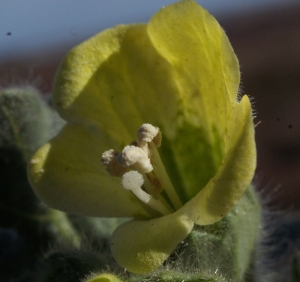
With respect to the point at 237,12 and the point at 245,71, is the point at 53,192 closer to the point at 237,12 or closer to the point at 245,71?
the point at 245,71

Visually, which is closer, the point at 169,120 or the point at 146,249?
the point at 146,249

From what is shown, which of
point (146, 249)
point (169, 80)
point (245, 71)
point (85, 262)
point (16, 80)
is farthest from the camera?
point (245, 71)

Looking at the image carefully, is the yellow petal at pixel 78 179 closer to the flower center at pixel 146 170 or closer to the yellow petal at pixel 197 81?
the flower center at pixel 146 170

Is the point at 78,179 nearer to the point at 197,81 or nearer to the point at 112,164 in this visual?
the point at 112,164

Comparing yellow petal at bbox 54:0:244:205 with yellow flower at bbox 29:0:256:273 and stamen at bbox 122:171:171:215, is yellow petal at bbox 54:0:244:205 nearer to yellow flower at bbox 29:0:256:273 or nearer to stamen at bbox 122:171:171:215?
yellow flower at bbox 29:0:256:273

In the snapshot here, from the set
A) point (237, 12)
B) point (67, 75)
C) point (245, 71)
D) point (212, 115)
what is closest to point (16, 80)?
point (67, 75)

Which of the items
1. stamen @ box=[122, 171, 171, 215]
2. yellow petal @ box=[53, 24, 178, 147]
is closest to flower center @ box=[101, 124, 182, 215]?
stamen @ box=[122, 171, 171, 215]
